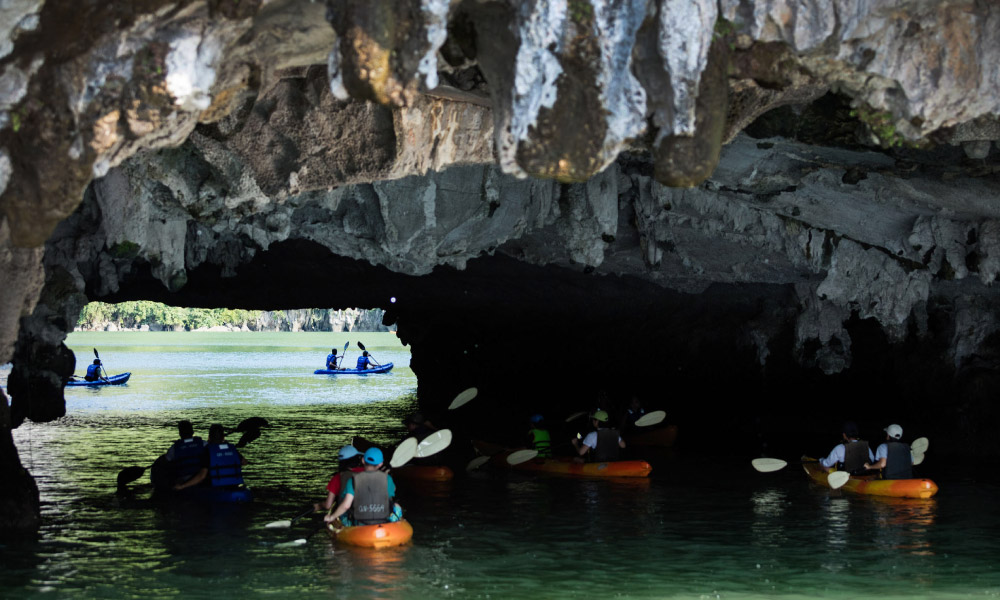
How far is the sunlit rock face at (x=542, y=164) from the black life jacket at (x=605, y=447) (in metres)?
2.67

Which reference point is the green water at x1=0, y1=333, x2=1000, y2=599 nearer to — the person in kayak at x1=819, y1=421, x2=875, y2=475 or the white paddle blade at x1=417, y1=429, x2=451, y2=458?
the person in kayak at x1=819, y1=421, x2=875, y2=475

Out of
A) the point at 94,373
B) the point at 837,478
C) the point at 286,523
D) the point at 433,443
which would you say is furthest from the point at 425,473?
the point at 94,373

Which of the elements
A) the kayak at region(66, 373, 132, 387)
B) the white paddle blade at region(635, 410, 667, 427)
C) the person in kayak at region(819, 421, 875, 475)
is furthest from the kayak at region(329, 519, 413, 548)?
the kayak at region(66, 373, 132, 387)

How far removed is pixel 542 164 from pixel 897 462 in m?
8.78

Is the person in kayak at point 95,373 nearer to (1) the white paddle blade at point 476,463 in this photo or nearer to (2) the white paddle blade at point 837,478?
(1) the white paddle blade at point 476,463

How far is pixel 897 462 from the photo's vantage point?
12.6 metres

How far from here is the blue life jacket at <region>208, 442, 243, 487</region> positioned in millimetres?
11727

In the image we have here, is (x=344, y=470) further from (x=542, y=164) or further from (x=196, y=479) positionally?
(x=542, y=164)

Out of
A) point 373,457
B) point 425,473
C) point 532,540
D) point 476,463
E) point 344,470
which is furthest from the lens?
point 476,463

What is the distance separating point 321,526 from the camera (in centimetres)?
998

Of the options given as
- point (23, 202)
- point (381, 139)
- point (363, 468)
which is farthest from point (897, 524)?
point (23, 202)

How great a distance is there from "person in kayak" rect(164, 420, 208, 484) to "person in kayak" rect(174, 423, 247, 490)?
0.14m

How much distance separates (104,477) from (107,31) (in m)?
10.1

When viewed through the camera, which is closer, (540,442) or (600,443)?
(600,443)
